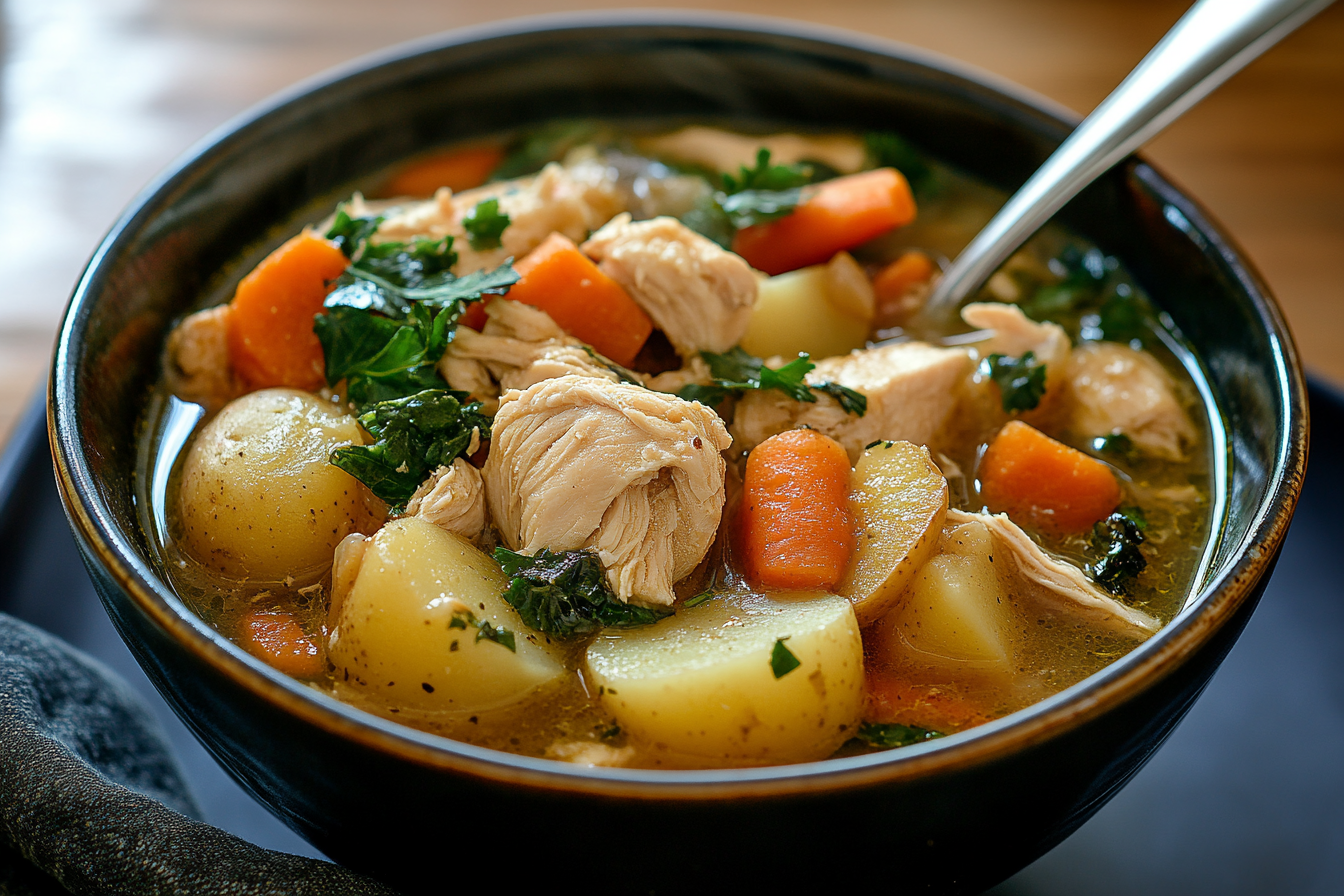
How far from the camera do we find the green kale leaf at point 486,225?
1875 mm

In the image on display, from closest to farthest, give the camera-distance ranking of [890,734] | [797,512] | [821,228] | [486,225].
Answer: [890,734] < [797,512] < [486,225] < [821,228]

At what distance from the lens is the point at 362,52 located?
3221 millimetres

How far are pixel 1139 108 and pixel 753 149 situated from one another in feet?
2.47

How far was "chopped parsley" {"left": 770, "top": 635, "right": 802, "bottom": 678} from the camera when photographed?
132 centimetres

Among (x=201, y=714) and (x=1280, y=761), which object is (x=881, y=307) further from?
(x=201, y=714)

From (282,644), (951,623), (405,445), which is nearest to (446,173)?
(405,445)

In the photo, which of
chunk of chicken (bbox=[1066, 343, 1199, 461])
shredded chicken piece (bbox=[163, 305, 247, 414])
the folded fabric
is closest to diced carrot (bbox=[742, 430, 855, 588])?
chunk of chicken (bbox=[1066, 343, 1199, 461])

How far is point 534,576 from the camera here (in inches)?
57.2

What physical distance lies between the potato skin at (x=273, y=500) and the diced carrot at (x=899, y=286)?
978 mm

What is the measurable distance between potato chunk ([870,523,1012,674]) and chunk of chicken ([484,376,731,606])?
0.27m

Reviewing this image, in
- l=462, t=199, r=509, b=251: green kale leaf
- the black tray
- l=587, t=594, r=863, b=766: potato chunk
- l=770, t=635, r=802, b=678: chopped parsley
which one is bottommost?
the black tray

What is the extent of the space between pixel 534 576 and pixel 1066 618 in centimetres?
72

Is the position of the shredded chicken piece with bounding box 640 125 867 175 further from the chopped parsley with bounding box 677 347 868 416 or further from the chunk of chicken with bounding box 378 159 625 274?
the chopped parsley with bounding box 677 347 868 416

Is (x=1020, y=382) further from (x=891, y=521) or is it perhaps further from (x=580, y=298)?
(x=580, y=298)
